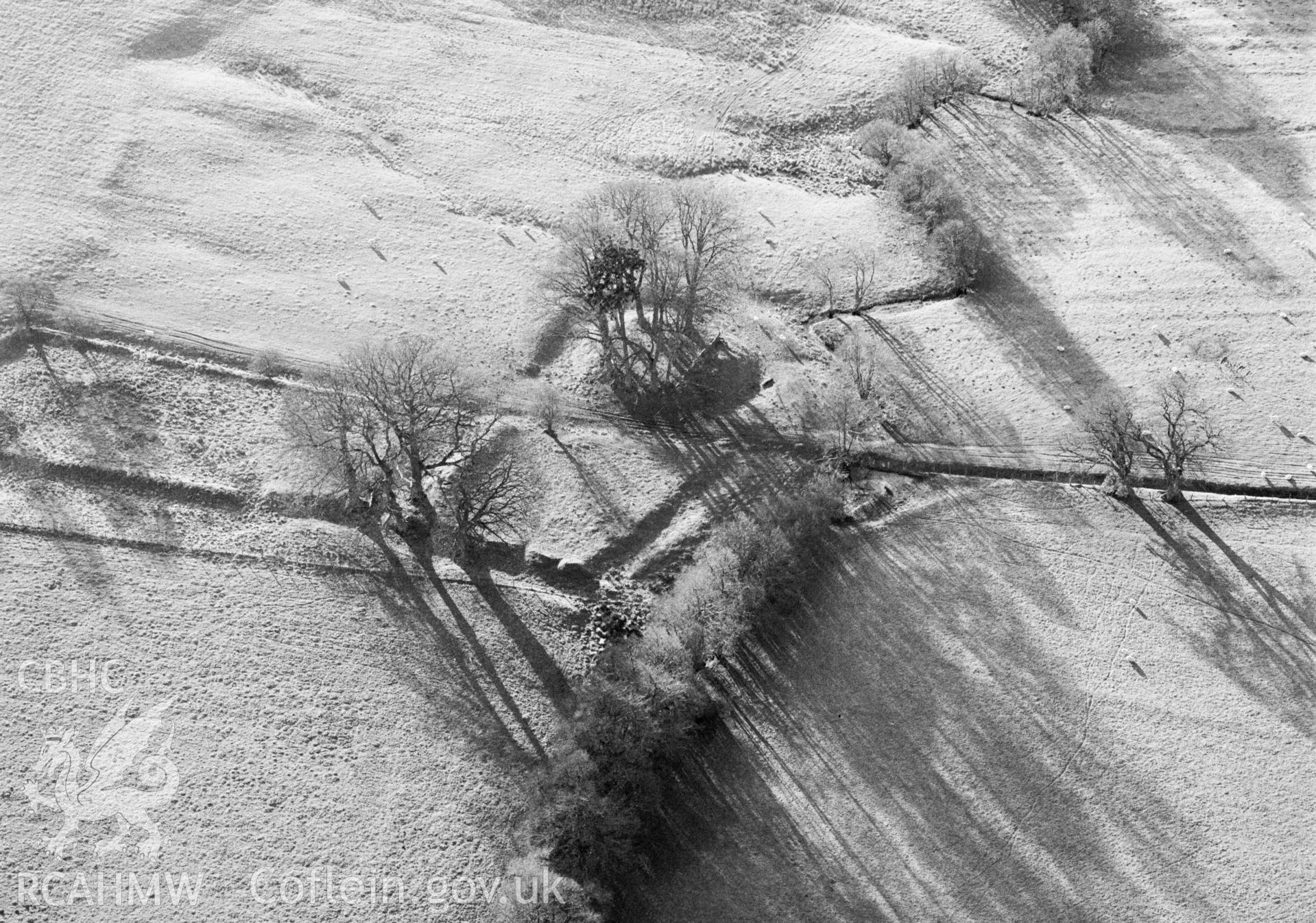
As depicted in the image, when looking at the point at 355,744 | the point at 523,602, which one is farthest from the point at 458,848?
the point at 523,602

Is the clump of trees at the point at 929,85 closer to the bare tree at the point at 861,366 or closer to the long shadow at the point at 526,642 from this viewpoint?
the bare tree at the point at 861,366

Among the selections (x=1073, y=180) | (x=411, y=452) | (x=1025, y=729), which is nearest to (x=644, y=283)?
(x=411, y=452)

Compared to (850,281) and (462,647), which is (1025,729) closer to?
(462,647)

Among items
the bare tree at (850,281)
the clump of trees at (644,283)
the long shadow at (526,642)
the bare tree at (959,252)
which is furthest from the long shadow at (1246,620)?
the long shadow at (526,642)

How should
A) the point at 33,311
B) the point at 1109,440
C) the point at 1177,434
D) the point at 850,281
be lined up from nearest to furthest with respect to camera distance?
the point at 1177,434
the point at 1109,440
the point at 33,311
the point at 850,281

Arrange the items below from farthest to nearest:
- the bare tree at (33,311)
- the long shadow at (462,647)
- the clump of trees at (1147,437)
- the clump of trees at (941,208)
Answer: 1. the clump of trees at (941,208)
2. the bare tree at (33,311)
3. the clump of trees at (1147,437)
4. the long shadow at (462,647)

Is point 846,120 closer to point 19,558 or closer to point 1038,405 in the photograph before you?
point 1038,405
